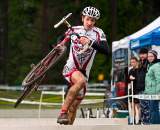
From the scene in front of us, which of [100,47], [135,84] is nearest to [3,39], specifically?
[135,84]

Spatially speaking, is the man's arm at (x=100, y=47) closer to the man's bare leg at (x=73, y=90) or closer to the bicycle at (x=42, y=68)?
the man's bare leg at (x=73, y=90)

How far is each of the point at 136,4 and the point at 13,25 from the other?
1799cm

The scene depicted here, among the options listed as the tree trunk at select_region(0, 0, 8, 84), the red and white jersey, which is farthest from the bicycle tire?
the tree trunk at select_region(0, 0, 8, 84)

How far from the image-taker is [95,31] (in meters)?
11.6

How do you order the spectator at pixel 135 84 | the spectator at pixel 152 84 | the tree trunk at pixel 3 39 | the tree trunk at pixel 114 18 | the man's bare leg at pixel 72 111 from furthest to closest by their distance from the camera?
the tree trunk at pixel 3 39 < the tree trunk at pixel 114 18 < the spectator at pixel 135 84 < the spectator at pixel 152 84 < the man's bare leg at pixel 72 111

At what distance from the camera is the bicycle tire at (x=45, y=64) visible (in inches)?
461

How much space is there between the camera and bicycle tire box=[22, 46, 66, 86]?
11.7m

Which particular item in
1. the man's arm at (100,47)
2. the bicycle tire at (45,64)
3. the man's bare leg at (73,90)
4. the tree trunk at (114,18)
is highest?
the tree trunk at (114,18)

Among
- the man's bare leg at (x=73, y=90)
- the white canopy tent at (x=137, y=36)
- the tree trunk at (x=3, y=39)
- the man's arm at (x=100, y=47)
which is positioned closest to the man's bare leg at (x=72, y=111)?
the man's bare leg at (x=73, y=90)

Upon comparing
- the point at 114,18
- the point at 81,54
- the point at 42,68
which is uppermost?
the point at 114,18

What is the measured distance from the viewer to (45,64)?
466 inches

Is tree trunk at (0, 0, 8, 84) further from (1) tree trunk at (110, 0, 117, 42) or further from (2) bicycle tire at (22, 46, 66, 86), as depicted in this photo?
(2) bicycle tire at (22, 46, 66, 86)

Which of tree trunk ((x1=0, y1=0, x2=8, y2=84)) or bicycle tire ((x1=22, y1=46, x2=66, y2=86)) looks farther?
tree trunk ((x1=0, y1=0, x2=8, y2=84))

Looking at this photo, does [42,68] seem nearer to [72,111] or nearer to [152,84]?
→ [72,111]
